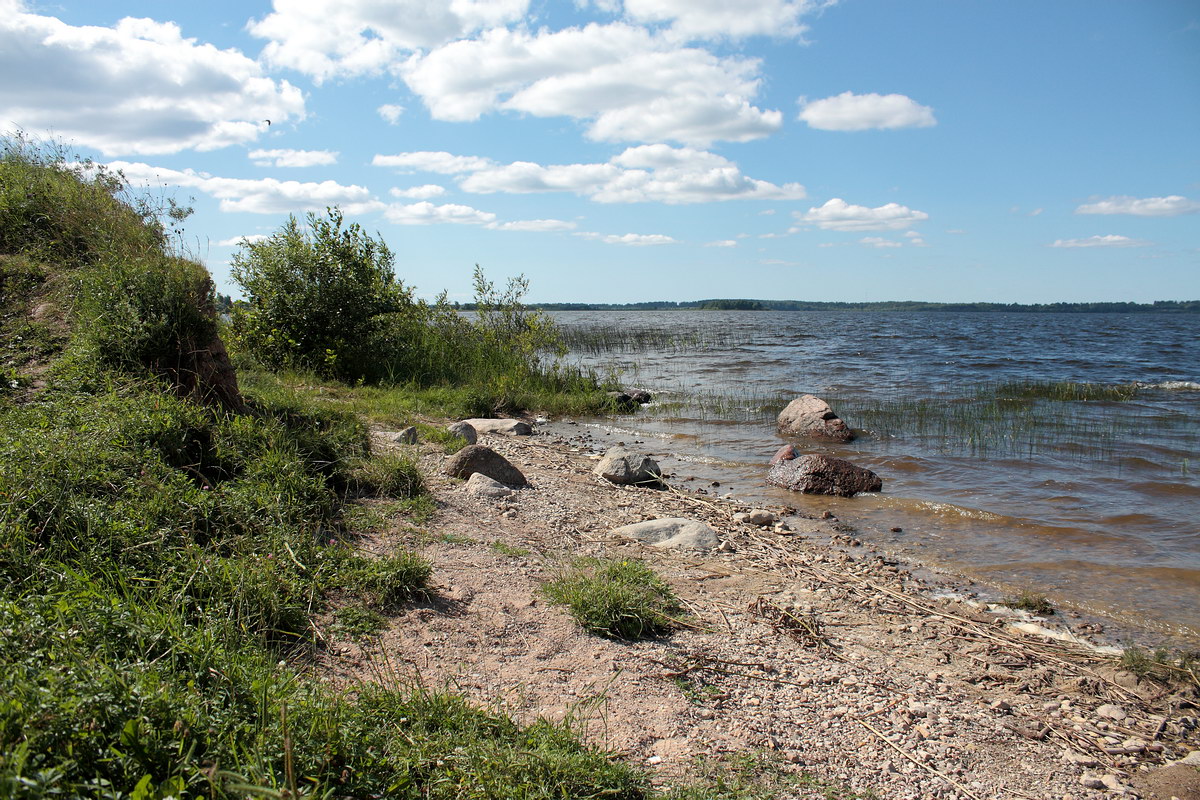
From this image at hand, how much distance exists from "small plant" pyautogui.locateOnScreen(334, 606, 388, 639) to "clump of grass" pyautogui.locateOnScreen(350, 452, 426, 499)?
Result: 7.19 ft

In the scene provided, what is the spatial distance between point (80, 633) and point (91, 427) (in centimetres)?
231

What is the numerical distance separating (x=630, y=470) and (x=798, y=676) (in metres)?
5.22

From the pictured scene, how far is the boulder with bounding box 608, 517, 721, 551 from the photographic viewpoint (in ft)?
21.2

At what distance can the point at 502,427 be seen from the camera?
11.7 meters

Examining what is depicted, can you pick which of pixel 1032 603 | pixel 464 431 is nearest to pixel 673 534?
pixel 1032 603

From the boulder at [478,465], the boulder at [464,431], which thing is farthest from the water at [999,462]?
the boulder at [478,465]

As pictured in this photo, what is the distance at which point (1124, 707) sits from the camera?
4.24 metres

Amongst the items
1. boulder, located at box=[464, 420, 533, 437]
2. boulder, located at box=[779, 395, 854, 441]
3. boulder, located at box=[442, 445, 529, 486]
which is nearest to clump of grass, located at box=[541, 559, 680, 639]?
boulder, located at box=[442, 445, 529, 486]

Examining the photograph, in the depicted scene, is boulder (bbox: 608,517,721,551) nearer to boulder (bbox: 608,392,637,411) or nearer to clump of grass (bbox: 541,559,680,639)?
clump of grass (bbox: 541,559,680,639)

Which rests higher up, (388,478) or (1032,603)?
(388,478)

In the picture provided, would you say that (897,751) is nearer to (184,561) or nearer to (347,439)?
(184,561)

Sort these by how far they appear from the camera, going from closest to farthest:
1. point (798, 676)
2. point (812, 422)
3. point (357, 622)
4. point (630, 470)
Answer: point (357, 622) < point (798, 676) < point (630, 470) < point (812, 422)

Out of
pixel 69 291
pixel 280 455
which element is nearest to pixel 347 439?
pixel 280 455

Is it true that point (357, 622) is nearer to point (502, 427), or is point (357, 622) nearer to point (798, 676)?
point (798, 676)
